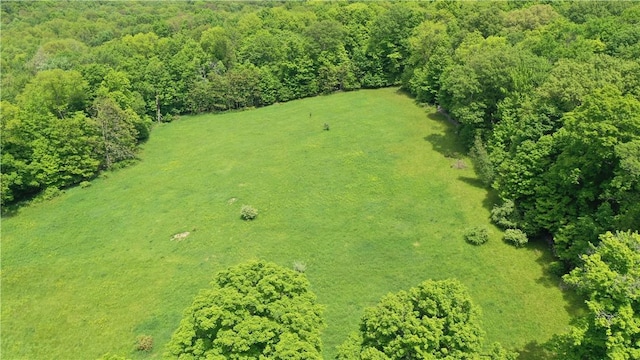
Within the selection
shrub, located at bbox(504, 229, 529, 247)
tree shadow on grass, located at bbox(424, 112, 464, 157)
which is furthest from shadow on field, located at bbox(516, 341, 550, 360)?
tree shadow on grass, located at bbox(424, 112, 464, 157)

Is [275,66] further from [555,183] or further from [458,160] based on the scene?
[555,183]

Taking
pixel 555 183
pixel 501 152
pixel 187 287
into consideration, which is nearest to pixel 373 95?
pixel 501 152

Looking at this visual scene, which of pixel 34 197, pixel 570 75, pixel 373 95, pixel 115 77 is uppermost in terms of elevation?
pixel 570 75

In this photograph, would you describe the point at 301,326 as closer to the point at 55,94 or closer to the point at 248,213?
the point at 248,213

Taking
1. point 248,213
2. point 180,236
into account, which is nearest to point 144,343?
point 180,236

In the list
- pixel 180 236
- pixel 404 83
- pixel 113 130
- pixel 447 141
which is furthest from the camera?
pixel 404 83

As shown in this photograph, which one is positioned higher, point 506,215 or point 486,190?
point 506,215
